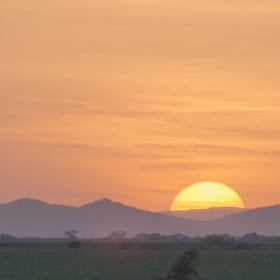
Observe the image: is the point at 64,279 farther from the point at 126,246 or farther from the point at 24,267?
the point at 126,246

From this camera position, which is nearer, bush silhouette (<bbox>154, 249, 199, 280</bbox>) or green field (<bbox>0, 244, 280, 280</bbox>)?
bush silhouette (<bbox>154, 249, 199, 280</bbox>)

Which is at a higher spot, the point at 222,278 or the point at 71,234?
the point at 71,234

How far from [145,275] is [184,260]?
26.7m

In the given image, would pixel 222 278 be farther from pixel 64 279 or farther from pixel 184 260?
pixel 184 260

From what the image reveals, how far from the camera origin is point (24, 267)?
188 ft

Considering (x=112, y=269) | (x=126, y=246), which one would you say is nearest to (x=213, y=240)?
(x=126, y=246)

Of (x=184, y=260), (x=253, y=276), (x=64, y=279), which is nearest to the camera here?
(x=184, y=260)

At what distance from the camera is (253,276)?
50938 millimetres

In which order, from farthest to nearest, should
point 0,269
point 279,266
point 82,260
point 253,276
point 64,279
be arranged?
point 82,260 < point 279,266 < point 0,269 < point 253,276 < point 64,279

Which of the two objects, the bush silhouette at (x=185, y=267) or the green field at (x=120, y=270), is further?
the green field at (x=120, y=270)

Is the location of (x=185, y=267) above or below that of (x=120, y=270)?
below

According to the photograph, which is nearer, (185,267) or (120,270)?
(185,267)

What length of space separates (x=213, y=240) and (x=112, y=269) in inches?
2730

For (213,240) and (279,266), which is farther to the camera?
(213,240)
